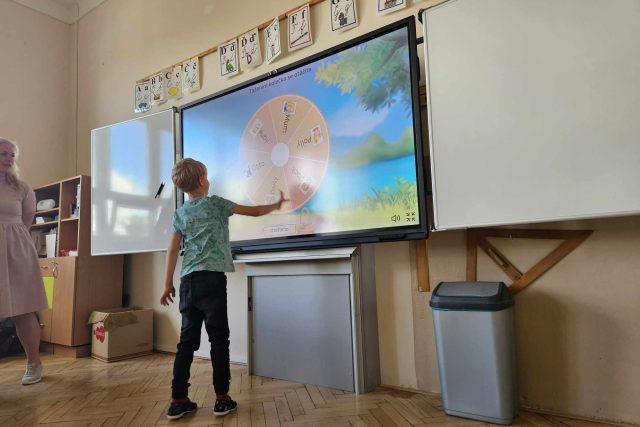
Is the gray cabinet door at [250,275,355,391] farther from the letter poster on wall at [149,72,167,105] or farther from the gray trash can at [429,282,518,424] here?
Result: the letter poster on wall at [149,72,167,105]

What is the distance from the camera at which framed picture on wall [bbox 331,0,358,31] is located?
2188mm

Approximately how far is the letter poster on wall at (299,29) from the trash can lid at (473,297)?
156cm

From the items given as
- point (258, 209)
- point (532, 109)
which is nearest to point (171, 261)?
point (258, 209)

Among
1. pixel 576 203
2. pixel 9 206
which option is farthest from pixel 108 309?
pixel 576 203

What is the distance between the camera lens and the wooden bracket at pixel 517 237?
1.59 metres

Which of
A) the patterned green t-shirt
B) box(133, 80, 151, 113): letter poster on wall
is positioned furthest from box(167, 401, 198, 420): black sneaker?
box(133, 80, 151, 113): letter poster on wall

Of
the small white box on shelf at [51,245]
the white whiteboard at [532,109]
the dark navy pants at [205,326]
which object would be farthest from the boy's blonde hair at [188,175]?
the small white box on shelf at [51,245]

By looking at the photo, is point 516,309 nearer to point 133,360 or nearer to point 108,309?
point 133,360

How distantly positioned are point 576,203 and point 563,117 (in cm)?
30

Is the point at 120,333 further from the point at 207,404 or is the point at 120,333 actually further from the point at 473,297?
the point at 473,297

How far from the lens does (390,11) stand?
2.05 metres

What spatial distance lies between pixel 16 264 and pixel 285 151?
A: 1.59 meters

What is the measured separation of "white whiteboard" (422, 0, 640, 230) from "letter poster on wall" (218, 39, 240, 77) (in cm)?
140

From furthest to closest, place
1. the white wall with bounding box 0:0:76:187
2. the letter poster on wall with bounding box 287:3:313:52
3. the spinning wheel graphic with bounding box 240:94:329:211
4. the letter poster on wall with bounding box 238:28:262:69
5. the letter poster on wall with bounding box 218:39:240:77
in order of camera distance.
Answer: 1. the white wall with bounding box 0:0:76:187
2. the letter poster on wall with bounding box 218:39:240:77
3. the letter poster on wall with bounding box 238:28:262:69
4. the letter poster on wall with bounding box 287:3:313:52
5. the spinning wheel graphic with bounding box 240:94:329:211
